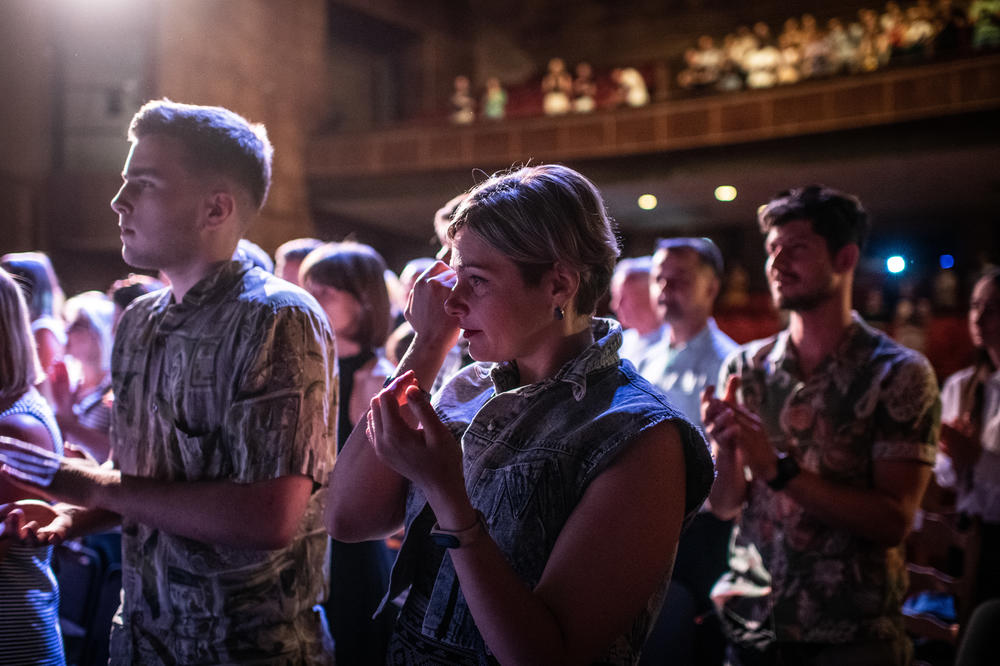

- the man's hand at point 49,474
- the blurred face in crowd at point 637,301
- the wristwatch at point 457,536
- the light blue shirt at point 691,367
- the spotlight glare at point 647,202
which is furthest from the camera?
the spotlight glare at point 647,202

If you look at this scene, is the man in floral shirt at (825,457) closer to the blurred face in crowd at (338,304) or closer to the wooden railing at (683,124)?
the blurred face in crowd at (338,304)

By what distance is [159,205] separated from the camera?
1536mm

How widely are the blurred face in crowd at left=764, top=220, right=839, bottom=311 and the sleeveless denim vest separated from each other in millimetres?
1005

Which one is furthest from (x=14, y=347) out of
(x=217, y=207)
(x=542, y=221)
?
(x=542, y=221)

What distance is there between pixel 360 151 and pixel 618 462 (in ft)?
34.3

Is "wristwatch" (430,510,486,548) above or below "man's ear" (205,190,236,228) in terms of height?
below

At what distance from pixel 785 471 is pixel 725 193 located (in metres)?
8.60

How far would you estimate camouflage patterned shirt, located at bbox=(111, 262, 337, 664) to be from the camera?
1.41 metres

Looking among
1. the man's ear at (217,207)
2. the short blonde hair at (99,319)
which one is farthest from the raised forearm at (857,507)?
the short blonde hair at (99,319)

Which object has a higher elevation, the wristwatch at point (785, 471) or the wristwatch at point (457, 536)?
the wristwatch at point (457, 536)

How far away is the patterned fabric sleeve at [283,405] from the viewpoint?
4.60 feet

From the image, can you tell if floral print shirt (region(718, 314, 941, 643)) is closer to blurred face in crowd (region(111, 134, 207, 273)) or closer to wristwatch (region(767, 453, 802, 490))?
wristwatch (region(767, 453, 802, 490))

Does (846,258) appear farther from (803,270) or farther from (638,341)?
(638,341)

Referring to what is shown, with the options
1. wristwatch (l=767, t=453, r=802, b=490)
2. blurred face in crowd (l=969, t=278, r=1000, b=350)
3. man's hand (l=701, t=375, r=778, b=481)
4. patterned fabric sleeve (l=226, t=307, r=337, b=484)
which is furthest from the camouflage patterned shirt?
blurred face in crowd (l=969, t=278, r=1000, b=350)
